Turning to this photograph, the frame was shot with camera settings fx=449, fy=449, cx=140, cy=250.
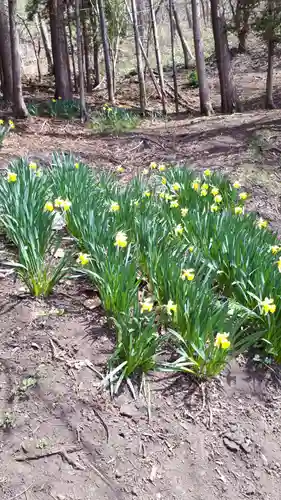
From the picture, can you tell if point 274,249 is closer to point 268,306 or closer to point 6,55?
point 268,306

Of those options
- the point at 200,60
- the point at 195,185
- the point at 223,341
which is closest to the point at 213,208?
the point at 195,185

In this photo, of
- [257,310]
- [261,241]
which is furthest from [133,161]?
[257,310]

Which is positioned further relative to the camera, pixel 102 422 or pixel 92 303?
pixel 92 303

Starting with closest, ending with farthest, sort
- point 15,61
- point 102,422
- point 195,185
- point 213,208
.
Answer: point 102,422, point 213,208, point 195,185, point 15,61

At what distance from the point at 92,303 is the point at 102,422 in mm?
783

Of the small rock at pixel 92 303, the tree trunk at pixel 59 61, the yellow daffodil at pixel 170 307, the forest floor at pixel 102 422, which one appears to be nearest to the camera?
the forest floor at pixel 102 422

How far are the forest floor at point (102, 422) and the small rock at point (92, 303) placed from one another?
11 mm

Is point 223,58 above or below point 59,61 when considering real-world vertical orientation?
below

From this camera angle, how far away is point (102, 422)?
196cm

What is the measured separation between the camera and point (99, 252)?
252cm

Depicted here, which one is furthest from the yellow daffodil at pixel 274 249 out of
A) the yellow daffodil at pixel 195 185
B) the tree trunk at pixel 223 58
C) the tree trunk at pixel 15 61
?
the tree trunk at pixel 223 58

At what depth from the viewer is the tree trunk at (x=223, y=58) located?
9492mm

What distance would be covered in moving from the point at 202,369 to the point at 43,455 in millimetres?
823

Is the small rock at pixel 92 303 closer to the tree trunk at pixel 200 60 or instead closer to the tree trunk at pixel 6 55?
the tree trunk at pixel 200 60
